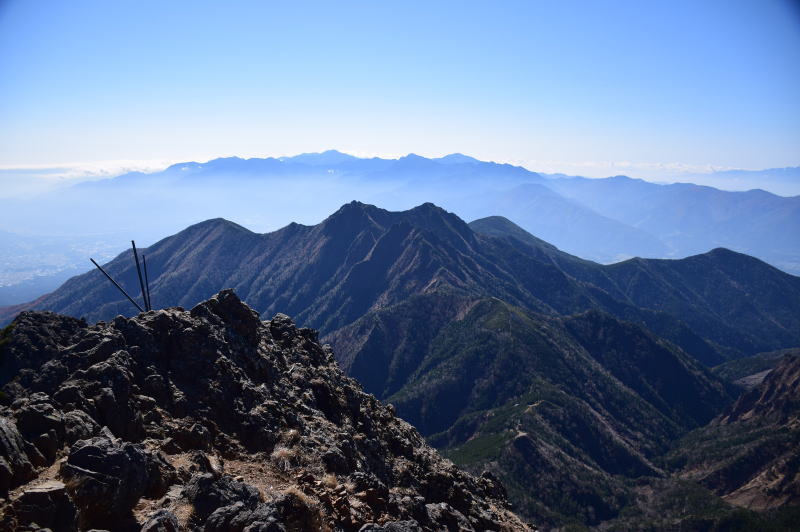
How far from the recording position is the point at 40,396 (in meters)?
19.6

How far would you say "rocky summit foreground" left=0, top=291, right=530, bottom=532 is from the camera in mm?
16156

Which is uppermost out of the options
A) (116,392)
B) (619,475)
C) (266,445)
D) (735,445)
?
(116,392)

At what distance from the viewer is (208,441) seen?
2430cm

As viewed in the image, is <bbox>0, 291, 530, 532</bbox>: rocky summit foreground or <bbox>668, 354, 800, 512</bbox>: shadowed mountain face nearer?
<bbox>0, 291, 530, 532</bbox>: rocky summit foreground

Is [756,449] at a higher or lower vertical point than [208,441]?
lower

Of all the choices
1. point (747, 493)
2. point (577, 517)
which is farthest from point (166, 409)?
point (747, 493)

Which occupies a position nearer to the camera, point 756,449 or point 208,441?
point 208,441

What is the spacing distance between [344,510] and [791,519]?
5929 inches

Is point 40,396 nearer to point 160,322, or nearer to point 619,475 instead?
point 160,322

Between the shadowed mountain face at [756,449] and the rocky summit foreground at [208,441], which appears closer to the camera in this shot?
the rocky summit foreground at [208,441]

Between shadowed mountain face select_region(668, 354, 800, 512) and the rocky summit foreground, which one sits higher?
the rocky summit foreground

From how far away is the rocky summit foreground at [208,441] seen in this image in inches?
636

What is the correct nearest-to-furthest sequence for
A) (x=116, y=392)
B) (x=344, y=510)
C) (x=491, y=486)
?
(x=344, y=510) < (x=116, y=392) < (x=491, y=486)

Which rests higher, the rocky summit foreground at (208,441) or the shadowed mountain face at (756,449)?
the rocky summit foreground at (208,441)
